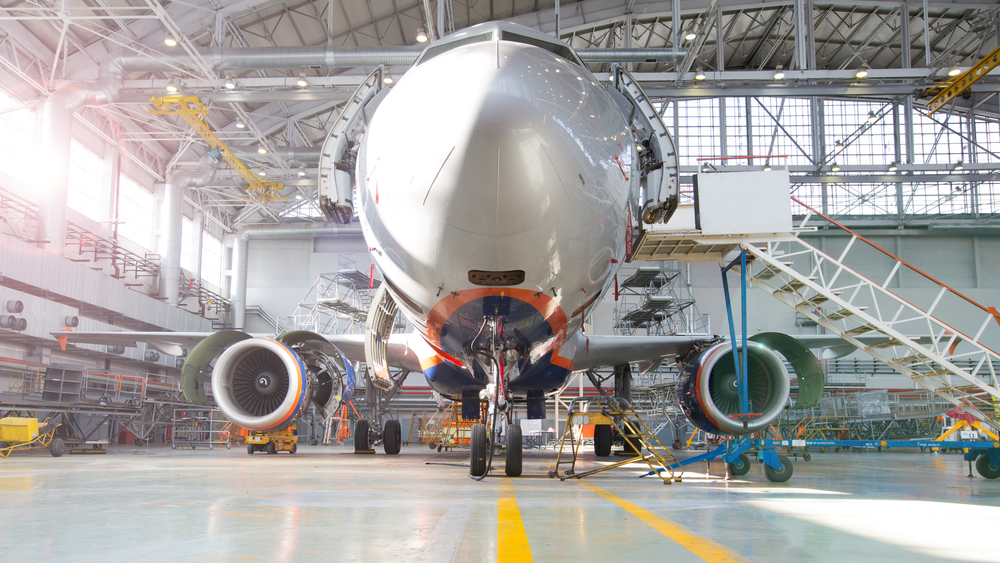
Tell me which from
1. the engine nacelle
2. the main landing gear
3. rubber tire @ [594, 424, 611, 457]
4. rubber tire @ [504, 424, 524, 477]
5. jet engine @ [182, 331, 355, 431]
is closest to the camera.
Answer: the main landing gear

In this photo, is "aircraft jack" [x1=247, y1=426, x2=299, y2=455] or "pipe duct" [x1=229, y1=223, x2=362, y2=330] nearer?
"aircraft jack" [x1=247, y1=426, x2=299, y2=455]

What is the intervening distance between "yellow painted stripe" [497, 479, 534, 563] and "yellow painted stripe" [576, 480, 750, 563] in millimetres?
661

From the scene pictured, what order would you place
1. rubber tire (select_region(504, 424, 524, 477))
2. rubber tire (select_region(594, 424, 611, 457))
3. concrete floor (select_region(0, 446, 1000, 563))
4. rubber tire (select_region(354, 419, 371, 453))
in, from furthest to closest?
rubber tire (select_region(594, 424, 611, 457)) → rubber tire (select_region(354, 419, 371, 453)) → rubber tire (select_region(504, 424, 524, 477)) → concrete floor (select_region(0, 446, 1000, 563))

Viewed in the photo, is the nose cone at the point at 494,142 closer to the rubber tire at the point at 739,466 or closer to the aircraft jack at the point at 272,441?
the rubber tire at the point at 739,466

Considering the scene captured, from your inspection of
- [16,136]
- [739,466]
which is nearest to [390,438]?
[739,466]

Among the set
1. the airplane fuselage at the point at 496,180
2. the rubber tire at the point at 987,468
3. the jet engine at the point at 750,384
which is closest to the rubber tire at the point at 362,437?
the jet engine at the point at 750,384

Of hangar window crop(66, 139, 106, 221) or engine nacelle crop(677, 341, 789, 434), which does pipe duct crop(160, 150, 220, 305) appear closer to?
hangar window crop(66, 139, 106, 221)

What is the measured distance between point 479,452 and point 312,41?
19077mm

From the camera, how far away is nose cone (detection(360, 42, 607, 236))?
→ 3.56 metres

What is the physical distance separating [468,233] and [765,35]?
1151 inches

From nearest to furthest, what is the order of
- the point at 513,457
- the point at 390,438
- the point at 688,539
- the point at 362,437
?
the point at 688,539
the point at 513,457
the point at 390,438
the point at 362,437

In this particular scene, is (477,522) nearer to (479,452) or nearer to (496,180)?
(496,180)

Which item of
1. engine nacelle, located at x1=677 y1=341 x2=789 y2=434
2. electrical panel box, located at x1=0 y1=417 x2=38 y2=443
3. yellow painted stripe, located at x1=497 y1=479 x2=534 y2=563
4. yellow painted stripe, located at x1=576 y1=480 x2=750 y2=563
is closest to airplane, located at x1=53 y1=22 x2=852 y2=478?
yellow painted stripe, located at x1=497 y1=479 x2=534 y2=563

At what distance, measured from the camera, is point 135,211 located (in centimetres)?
2475
